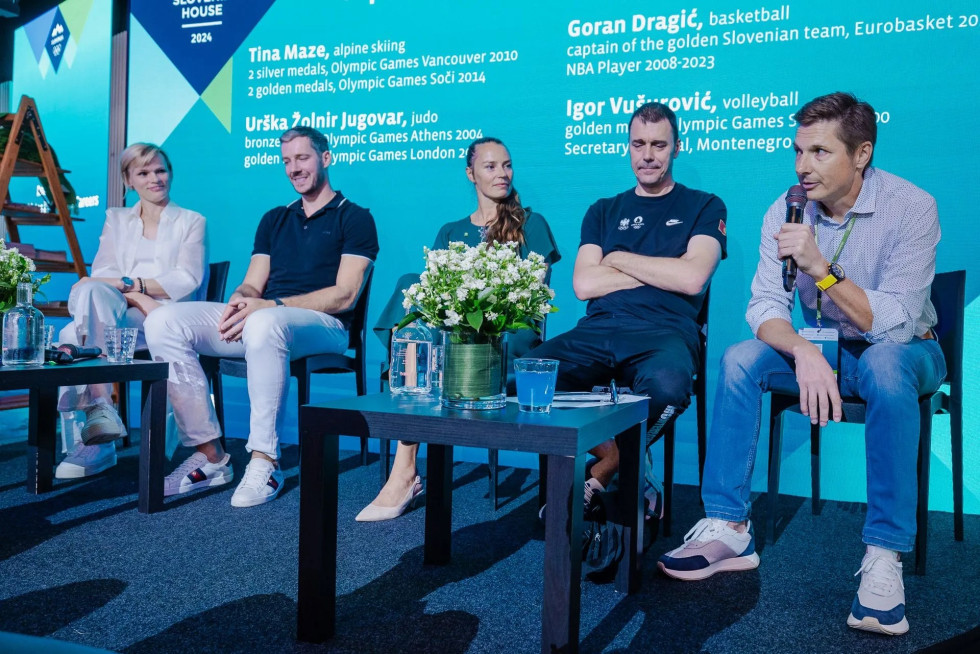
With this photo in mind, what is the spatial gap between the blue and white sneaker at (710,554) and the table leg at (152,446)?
154cm

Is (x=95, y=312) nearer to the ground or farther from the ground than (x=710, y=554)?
farther from the ground

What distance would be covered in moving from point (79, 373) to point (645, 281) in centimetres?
167

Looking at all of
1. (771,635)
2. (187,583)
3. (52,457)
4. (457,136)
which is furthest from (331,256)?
(771,635)

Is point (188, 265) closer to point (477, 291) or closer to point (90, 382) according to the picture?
point (90, 382)

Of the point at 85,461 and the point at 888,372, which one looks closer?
the point at 888,372

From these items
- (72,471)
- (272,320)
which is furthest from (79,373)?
(72,471)

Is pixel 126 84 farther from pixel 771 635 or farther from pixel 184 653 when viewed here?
pixel 771 635

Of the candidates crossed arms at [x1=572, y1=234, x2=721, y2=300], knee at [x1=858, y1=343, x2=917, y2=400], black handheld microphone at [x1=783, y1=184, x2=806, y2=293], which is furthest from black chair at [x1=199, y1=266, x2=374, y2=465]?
knee at [x1=858, y1=343, x2=917, y2=400]

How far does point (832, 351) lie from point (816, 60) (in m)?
1.53

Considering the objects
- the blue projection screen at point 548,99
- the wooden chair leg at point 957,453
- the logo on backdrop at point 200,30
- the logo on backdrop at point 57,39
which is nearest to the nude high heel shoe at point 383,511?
the blue projection screen at point 548,99

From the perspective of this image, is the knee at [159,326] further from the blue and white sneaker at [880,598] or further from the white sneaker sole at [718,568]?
the blue and white sneaker at [880,598]

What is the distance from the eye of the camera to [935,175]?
9.29 feet

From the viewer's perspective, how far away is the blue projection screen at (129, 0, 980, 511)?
2.87 meters

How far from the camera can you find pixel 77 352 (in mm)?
2428
